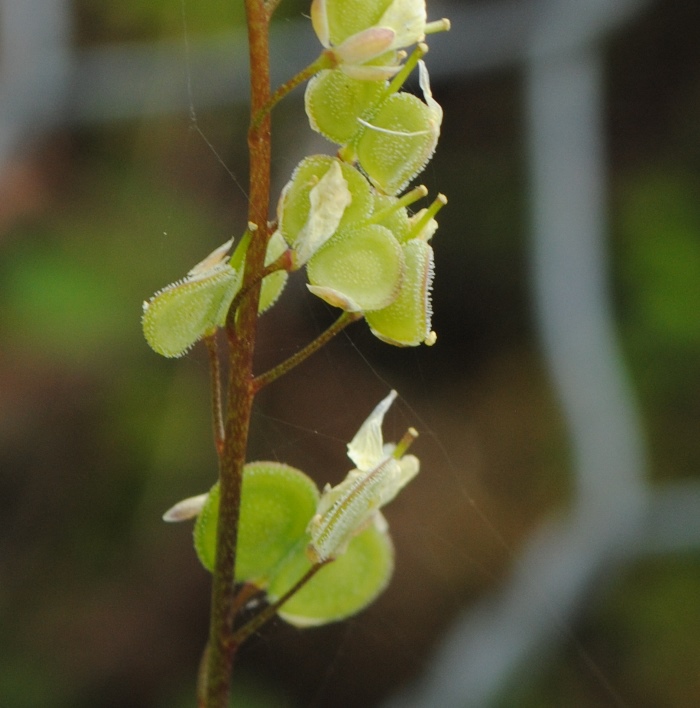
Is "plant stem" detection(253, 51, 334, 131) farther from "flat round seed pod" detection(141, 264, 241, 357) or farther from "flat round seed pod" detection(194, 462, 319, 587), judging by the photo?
"flat round seed pod" detection(194, 462, 319, 587)

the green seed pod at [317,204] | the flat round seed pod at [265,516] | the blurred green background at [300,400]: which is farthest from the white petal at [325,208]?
the blurred green background at [300,400]

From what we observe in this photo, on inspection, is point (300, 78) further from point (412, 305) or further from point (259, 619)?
point (259, 619)

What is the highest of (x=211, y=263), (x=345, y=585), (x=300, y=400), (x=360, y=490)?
(x=211, y=263)

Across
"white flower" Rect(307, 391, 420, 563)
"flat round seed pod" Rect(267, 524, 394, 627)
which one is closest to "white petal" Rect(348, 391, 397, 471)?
"white flower" Rect(307, 391, 420, 563)

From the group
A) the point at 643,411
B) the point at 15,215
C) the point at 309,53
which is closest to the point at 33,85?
the point at 15,215

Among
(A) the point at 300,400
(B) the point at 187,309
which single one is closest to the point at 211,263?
(B) the point at 187,309

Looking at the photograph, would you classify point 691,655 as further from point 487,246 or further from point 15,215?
point 15,215
